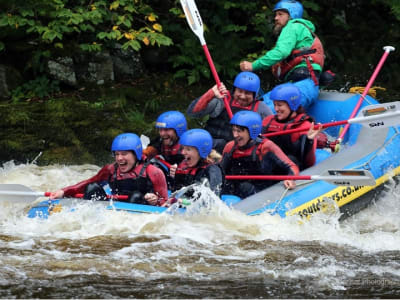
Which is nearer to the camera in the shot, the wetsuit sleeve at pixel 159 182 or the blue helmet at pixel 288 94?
the wetsuit sleeve at pixel 159 182

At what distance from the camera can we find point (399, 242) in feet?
20.5

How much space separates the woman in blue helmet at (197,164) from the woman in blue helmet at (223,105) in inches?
36.1

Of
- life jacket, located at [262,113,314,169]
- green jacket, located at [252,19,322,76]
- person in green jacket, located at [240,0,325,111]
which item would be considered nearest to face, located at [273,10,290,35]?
person in green jacket, located at [240,0,325,111]

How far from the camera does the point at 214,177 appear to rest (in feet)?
21.2

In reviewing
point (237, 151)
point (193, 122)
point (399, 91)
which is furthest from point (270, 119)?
point (399, 91)

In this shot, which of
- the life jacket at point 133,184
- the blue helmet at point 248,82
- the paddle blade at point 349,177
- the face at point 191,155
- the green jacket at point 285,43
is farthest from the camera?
the green jacket at point 285,43

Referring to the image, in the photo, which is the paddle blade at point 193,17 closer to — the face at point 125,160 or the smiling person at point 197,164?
the smiling person at point 197,164

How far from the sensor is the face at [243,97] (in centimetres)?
767

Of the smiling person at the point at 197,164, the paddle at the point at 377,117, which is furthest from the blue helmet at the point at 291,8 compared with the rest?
the smiling person at the point at 197,164

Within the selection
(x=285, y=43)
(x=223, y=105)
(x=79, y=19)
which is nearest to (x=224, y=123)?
(x=223, y=105)

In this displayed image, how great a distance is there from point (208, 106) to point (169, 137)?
86 cm

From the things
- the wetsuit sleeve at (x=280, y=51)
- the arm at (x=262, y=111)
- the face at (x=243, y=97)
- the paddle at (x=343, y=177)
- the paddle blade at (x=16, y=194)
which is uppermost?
the wetsuit sleeve at (x=280, y=51)

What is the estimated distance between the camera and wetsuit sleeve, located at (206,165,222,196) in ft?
21.1

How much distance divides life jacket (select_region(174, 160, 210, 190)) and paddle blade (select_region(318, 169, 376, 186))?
0.97 metres
